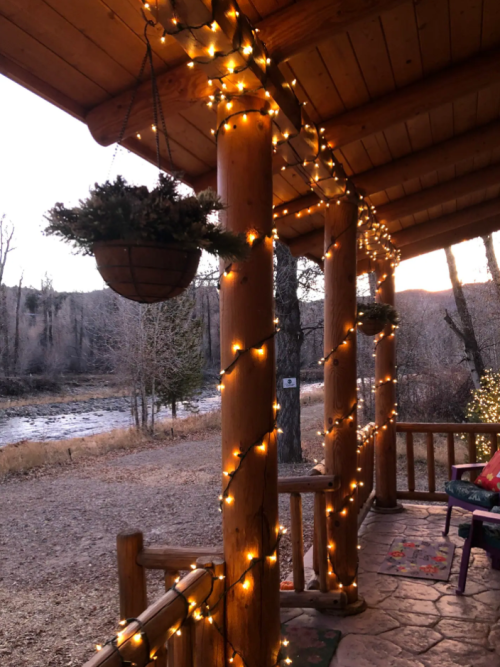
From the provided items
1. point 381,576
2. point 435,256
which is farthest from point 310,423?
point 381,576

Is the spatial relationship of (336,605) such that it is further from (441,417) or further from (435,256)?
(435,256)

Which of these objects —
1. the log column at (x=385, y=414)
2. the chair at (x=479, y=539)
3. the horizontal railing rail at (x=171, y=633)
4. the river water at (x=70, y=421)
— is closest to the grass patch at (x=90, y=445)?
the river water at (x=70, y=421)

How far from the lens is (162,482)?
25.1ft

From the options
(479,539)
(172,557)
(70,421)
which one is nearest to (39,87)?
(172,557)

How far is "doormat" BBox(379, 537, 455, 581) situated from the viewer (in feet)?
10.9

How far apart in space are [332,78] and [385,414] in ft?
9.99

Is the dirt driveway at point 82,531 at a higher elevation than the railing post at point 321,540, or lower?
lower

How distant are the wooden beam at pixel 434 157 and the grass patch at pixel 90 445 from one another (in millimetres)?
7513

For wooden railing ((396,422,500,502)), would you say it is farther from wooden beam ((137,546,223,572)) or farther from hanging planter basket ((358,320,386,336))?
wooden beam ((137,546,223,572))

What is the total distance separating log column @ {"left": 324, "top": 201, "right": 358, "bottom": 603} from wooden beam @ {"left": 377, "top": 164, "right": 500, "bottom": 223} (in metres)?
1.19

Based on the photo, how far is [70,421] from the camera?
15195mm

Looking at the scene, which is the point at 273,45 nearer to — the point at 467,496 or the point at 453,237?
the point at 467,496

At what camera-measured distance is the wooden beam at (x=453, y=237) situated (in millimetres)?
5027

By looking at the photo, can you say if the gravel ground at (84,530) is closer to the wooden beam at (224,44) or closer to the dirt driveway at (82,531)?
the dirt driveway at (82,531)
